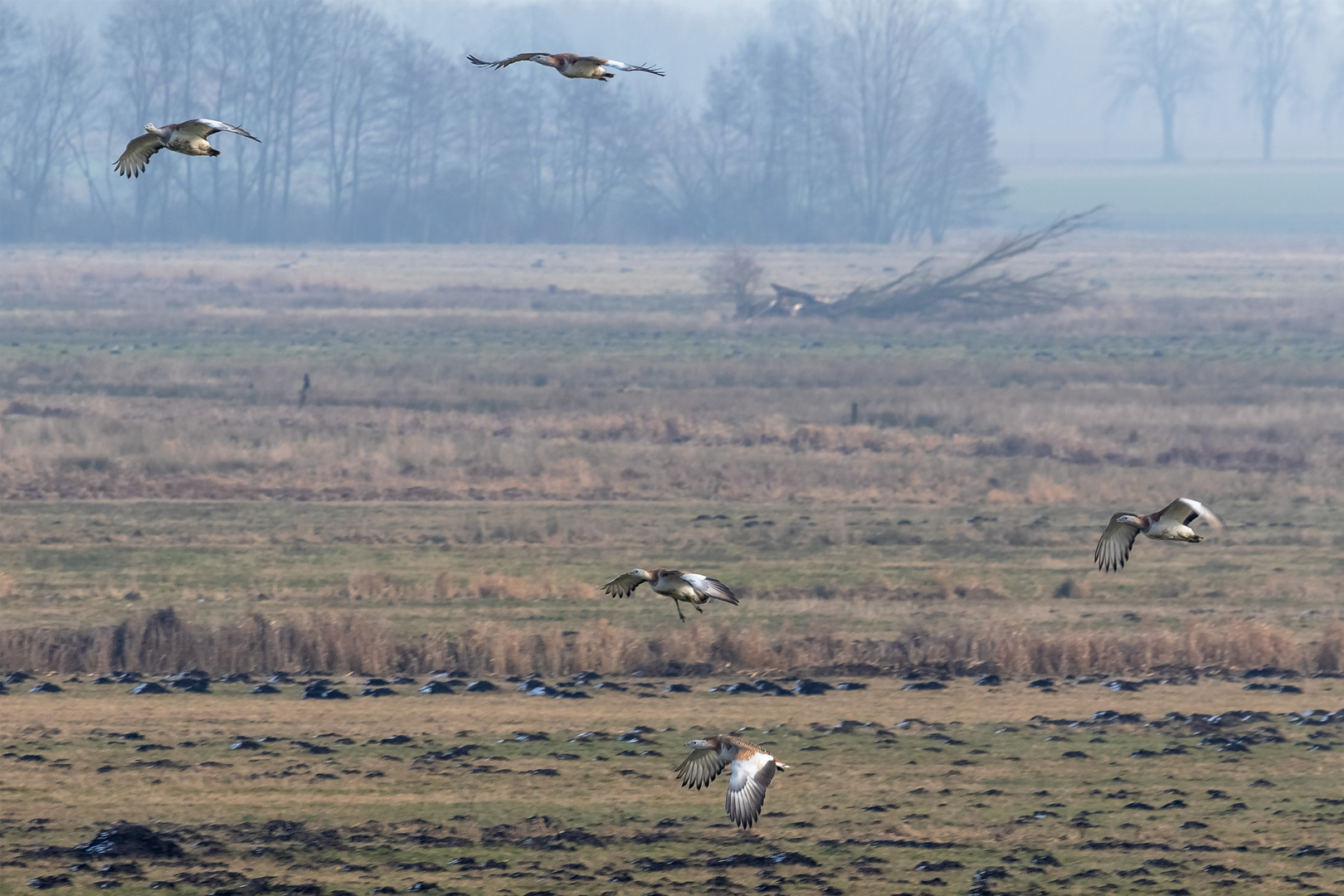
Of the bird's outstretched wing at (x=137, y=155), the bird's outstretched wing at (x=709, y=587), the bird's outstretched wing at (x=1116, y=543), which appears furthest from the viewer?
the bird's outstretched wing at (x=1116, y=543)

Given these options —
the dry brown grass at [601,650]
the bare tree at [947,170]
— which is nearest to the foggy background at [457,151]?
the bare tree at [947,170]

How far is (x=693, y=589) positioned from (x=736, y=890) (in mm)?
10332

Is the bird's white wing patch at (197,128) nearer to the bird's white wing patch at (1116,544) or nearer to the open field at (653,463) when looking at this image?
the bird's white wing patch at (1116,544)

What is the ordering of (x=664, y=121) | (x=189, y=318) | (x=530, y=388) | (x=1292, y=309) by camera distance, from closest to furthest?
(x=530, y=388), (x=189, y=318), (x=1292, y=309), (x=664, y=121)

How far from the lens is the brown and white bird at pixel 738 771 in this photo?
14.8 meters

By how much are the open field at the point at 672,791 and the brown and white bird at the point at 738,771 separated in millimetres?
8638

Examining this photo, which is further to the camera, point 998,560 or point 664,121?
point 664,121

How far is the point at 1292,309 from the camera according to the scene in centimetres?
9906

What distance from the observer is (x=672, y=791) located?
2809 centimetres

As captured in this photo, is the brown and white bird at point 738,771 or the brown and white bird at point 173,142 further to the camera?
the brown and white bird at point 738,771

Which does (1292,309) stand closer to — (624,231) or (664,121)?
(624,231)

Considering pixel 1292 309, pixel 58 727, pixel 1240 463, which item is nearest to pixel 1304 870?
pixel 58 727

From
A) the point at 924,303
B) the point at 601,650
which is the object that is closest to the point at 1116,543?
→ the point at 601,650

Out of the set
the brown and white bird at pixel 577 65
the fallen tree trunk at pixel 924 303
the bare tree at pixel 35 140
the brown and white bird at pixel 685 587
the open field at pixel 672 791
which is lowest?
the open field at pixel 672 791
